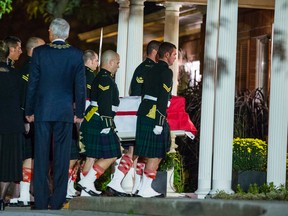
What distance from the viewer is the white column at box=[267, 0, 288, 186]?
55.1 feet

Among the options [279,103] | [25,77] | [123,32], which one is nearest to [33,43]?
[25,77]

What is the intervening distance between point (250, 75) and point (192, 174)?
5.42 metres

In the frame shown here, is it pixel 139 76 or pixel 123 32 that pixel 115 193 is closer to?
pixel 139 76

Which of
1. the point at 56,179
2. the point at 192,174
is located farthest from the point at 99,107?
the point at 192,174

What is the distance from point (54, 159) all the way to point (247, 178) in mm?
3759

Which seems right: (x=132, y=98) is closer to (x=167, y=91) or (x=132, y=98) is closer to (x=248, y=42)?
(x=167, y=91)

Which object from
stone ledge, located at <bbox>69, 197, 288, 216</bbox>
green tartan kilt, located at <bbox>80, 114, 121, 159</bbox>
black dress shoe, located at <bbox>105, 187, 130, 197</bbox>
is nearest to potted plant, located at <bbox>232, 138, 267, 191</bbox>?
black dress shoe, located at <bbox>105, 187, 130, 197</bbox>

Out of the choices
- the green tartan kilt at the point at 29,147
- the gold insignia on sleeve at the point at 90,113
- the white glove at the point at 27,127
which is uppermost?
the gold insignia on sleeve at the point at 90,113

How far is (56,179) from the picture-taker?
1525 cm

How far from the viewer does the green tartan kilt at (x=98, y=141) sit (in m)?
16.5

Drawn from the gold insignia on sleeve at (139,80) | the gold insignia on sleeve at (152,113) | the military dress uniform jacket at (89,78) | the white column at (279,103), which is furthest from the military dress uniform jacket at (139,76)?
the white column at (279,103)

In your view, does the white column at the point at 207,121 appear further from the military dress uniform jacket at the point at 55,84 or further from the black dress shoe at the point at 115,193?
the military dress uniform jacket at the point at 55,84

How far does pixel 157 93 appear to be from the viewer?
53.7 ft

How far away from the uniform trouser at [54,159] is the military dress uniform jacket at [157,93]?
1.45 m
